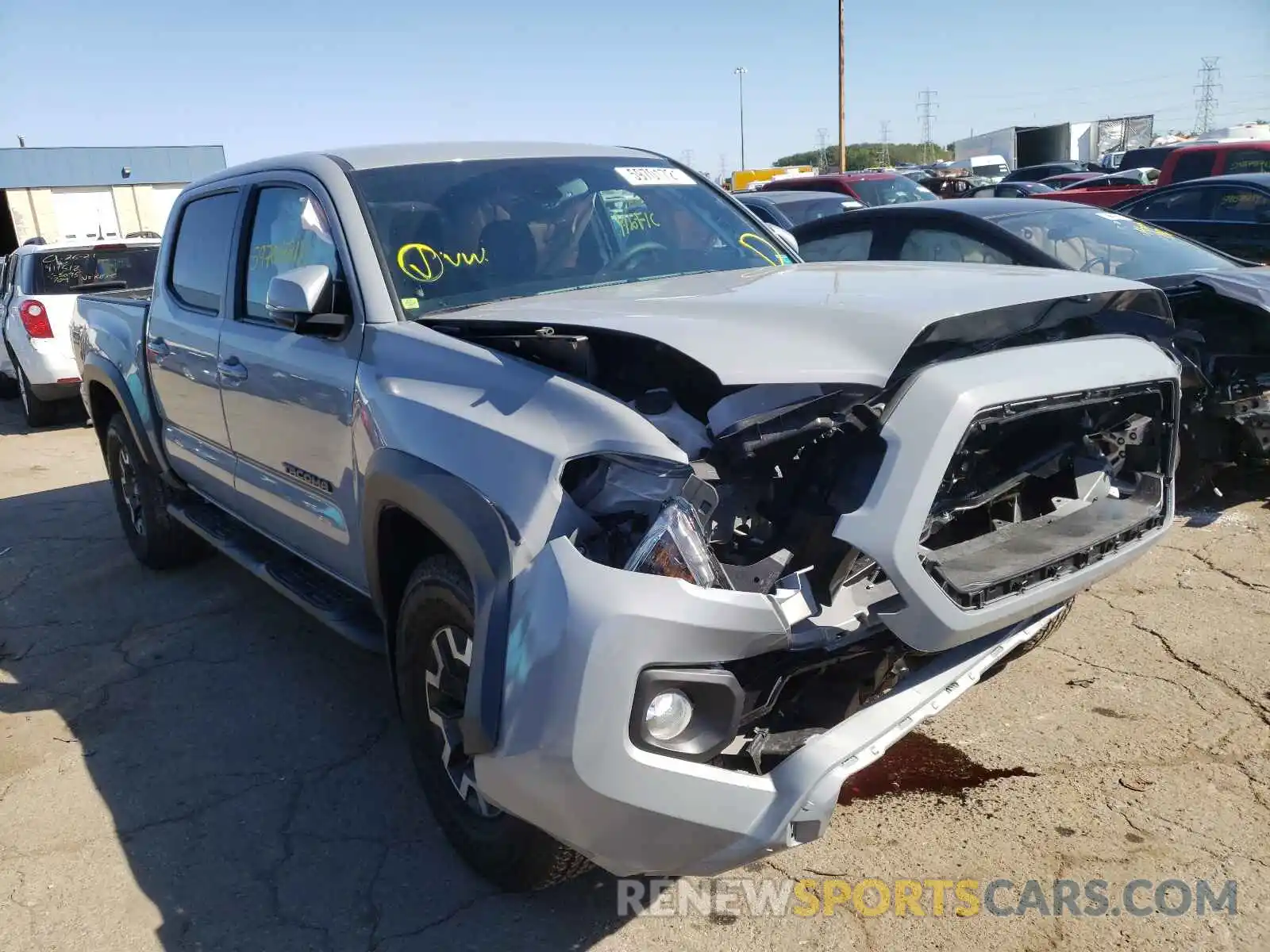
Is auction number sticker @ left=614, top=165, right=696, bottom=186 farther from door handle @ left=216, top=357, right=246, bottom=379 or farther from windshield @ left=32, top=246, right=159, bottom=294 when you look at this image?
windshield @ left=32, top=246, right=159, bottom=294

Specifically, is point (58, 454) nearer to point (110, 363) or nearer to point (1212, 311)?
point (110, 363)

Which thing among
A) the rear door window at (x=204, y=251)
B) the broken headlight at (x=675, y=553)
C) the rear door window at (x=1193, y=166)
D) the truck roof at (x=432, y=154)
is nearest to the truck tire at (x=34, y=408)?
the rear door window at (x=204, y=251)

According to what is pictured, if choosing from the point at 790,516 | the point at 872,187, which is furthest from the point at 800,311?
the point at 872,187

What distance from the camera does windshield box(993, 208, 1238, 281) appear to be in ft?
18.9

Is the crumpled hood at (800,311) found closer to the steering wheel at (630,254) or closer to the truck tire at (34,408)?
the steering wheel at (630,254)

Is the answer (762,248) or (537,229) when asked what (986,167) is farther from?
(537,229)

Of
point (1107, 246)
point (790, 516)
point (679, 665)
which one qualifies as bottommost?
point (679, 665)

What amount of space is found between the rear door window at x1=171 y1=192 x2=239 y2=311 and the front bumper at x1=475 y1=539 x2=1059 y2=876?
2.79 m

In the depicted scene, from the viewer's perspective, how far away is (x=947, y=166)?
122 feet

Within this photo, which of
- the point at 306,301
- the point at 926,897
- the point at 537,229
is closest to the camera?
the point at 926,897

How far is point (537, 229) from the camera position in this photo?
3539 mm

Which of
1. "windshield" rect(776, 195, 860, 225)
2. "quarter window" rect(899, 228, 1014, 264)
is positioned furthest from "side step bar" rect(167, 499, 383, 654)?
"windshield" rect(776, 195, 860, 225)

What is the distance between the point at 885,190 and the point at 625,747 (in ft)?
46.1

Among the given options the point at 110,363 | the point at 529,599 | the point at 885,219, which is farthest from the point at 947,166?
the point at 529,599
